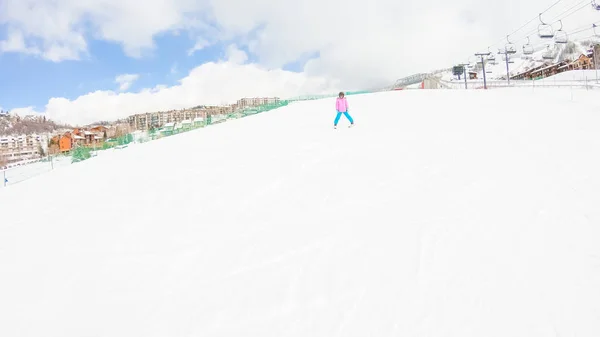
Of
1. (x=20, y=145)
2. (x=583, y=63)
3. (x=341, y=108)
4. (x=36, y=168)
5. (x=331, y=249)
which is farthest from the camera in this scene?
(x=20, y=145)

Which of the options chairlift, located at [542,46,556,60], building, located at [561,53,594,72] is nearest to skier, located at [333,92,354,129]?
chairlift, located at [542,46,556,60]

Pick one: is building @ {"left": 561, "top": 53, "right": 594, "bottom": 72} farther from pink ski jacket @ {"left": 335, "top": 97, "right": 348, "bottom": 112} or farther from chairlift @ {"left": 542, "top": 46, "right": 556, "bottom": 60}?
pink ski jacket @ {"left": 335, "top": 97, "right": 348, "bottom": 112}

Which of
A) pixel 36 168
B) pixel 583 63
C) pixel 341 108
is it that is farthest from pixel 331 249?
pixel 583 63

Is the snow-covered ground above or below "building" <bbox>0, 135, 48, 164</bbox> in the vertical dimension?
below

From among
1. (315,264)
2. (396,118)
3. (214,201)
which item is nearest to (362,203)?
(315,264)

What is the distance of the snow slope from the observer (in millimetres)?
2898

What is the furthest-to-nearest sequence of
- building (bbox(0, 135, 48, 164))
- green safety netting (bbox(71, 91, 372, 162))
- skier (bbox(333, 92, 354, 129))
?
building (bbox(0, 135, 48, 164)) < green safety netting (bbox(71, 91, 372, 162)) < skier (bbox(333, 92, 354, 129))

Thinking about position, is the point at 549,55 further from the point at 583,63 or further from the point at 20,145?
the point at 20,145

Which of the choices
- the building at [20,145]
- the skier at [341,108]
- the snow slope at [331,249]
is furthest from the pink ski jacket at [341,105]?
the building at [20,145]

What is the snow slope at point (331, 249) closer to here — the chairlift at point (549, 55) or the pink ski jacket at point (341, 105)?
the pink ski jacket at point (341, 105)

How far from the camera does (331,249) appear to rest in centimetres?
389

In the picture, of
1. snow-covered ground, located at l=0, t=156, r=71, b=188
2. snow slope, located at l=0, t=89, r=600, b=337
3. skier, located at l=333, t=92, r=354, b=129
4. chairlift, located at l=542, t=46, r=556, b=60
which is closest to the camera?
snow slope, located at l=0, t=89, r=600, b=337

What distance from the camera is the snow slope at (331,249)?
290 cm

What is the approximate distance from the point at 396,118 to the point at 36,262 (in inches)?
472
